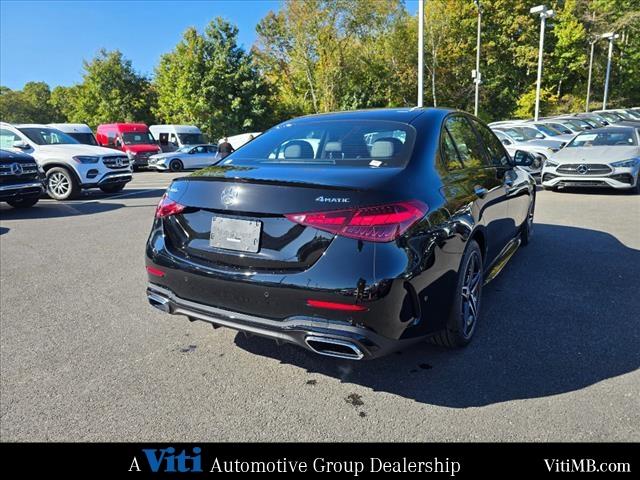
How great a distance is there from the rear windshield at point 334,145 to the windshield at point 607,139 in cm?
973

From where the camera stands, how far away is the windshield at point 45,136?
37.8ft

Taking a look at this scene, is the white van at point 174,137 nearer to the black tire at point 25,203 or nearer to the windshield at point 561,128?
the black tire at point 25,203

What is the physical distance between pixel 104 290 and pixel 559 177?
9442 mm

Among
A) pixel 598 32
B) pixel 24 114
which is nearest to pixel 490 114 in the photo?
pixel 598 32

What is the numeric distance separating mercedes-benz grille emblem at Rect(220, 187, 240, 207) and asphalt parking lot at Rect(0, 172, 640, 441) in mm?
1105

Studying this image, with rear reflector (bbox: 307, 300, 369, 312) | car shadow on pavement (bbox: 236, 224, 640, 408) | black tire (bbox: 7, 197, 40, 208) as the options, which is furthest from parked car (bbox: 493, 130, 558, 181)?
black tire (bbox: 7, 197, 40, 208)

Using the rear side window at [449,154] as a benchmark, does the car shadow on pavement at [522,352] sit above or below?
below

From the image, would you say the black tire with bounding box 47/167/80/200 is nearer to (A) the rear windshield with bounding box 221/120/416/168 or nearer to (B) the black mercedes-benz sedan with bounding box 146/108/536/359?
(A) the rear windshield with bounding box 221/120/416/168

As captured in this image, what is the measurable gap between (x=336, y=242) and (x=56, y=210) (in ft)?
29.8

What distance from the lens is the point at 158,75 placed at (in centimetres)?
4038

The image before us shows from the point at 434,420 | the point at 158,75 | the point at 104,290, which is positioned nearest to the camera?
the point at 434,420
